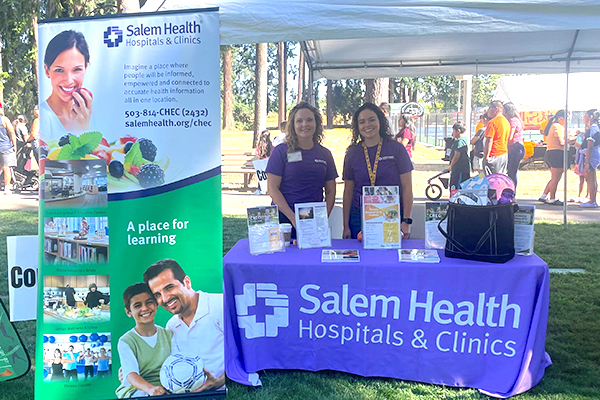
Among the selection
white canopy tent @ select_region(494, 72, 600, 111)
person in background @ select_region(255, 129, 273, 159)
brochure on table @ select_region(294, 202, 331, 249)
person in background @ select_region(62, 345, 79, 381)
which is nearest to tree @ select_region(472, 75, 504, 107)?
white canopy tent @ select_region(494, 72, 600, 111)

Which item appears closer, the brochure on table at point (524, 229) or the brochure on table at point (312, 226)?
the brochure on table at point (524, 229)

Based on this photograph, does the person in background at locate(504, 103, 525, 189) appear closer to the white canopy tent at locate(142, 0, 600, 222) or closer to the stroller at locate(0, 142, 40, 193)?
the white canopy tent at locate(142, 0, 600, 222)

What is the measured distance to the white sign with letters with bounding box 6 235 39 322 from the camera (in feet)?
8.09

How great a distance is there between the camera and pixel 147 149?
2.27 m

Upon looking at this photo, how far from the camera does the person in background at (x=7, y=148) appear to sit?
9.19 meters

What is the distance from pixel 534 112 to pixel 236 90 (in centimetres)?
3093

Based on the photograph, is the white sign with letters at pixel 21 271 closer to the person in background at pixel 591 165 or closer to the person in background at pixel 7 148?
the person in background at pixel 7 148

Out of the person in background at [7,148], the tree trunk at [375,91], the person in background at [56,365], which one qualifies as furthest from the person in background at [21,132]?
the person in background at [56,365]

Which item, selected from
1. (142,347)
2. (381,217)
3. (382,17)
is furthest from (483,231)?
(142,347)

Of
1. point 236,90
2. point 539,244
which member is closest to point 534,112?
point 539,244

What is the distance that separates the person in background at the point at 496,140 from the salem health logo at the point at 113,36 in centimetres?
674

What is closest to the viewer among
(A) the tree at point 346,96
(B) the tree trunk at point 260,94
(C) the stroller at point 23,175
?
(C) the stroller at point 23,175

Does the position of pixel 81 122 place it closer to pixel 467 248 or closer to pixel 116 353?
pixel 116 353

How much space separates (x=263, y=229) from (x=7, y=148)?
842 cm
